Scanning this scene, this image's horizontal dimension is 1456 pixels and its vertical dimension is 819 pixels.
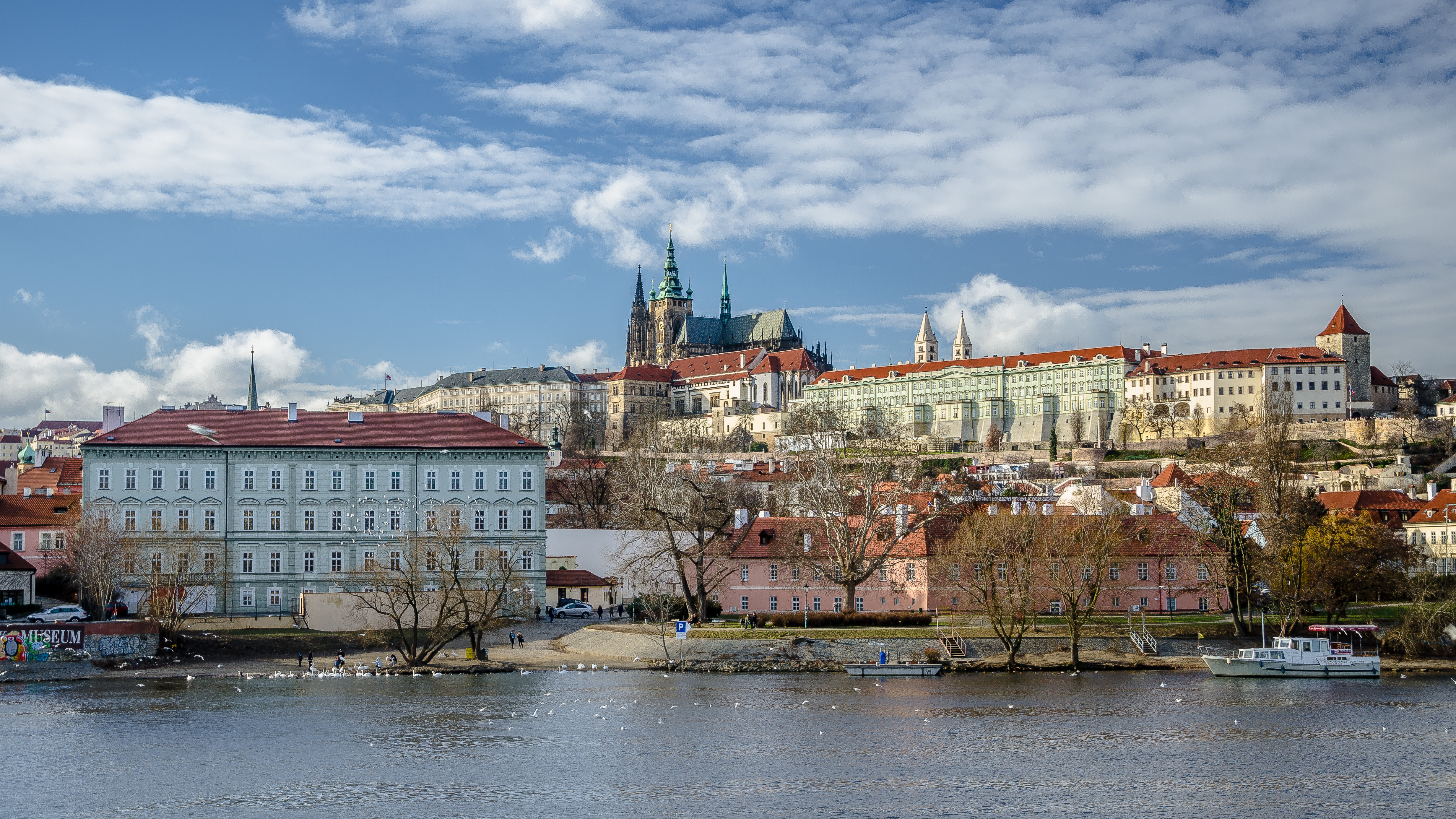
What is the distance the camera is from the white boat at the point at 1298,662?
52.3 metres

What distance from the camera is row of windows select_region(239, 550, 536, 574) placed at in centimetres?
5944

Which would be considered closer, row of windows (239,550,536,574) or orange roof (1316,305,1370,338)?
row of windows (239,550,536,574)

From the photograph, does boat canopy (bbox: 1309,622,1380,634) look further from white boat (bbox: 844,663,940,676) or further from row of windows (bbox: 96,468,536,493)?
row of windows (bbox: 96,468,536,493)

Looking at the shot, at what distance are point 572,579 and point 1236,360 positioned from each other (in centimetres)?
11173

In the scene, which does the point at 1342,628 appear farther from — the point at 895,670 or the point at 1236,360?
the point at 1236,360

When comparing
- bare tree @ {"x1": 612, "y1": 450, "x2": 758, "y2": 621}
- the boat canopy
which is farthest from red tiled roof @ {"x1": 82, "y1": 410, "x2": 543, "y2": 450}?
the boat canopy

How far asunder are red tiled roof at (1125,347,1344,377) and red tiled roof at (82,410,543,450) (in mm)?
114414

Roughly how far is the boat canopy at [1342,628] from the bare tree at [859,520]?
54.3 ft

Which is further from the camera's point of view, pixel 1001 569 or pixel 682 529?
pixel 682 529

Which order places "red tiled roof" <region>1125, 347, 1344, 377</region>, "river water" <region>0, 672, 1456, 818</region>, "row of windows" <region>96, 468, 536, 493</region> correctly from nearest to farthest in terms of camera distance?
"river water" <region>0, 672, 1456, 818</region>, "row of windows" <region>96, 468, 536, 493</region>, "red tiled roof" <region>1125, 347, 1344, 377</region>

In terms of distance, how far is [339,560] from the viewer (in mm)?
63500

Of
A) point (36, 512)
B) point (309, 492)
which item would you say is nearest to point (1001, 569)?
point (309, 492)

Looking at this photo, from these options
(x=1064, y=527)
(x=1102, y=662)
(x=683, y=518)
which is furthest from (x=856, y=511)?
(x=1102, y=662)

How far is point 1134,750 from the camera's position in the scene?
36719mm
